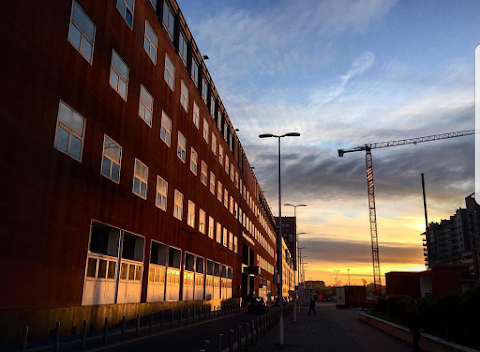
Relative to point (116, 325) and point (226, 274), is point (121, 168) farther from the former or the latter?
point (226, 274)

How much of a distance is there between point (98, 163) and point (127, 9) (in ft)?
32.4

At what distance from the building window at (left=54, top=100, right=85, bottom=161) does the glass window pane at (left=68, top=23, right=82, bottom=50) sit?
2905mm

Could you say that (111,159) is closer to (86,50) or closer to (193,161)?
(86,50)

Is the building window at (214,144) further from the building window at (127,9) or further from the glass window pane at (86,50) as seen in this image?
the glass window pane at (86,50)

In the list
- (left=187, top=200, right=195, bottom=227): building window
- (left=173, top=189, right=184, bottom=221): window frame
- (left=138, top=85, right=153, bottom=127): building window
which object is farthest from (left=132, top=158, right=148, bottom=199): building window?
(left=187, top=200, right=195, bottom=227): building window

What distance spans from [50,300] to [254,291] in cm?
5637

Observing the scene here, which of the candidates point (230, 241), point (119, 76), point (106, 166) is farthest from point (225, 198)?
point (106, 166)

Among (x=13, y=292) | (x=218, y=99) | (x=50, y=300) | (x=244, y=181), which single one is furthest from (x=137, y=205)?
(x=244, y=181)

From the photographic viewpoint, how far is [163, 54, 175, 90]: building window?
29.4 meters

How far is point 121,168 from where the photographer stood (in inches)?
852

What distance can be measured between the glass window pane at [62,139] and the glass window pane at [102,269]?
19.5 feet

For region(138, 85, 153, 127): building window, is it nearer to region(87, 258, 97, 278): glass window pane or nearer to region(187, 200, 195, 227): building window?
region(87, 258, 97, 278): glass window pane

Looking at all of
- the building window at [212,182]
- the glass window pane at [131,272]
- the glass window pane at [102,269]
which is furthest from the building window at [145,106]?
the building window at [212,182]

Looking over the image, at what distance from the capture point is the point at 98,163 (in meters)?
19.1
